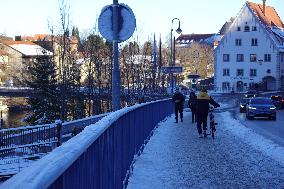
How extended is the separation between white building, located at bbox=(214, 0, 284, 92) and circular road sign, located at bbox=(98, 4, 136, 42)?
88.4 meters

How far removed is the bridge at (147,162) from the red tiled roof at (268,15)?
86.3 meters

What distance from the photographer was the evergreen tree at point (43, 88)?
55141 millimetres

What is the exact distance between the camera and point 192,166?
11.7 meters

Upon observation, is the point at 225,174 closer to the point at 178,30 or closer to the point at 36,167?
the point at 36,167

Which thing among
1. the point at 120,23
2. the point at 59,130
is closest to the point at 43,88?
the point at 59,130

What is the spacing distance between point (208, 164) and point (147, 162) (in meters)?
1.30

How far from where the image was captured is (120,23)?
9.93 meters

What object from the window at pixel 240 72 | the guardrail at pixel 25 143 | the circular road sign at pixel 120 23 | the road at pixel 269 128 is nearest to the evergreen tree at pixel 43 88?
the road at pixel 269 128

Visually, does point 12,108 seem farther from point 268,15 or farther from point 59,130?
point 59,130

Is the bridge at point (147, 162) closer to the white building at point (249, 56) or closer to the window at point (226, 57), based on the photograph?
the white building at point (249, 56)

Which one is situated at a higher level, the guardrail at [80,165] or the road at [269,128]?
the guardrail at [80,165]

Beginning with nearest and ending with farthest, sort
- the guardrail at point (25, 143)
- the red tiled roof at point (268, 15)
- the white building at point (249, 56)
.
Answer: the guardrail at point (25, 143), the white building at point (249, 56), the red tiled roof at point (268, 15)

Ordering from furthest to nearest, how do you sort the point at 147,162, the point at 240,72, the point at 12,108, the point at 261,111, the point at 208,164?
the point at 240,72, the point at 12,108, the point at 261,111, the point at 147,162, the point at 208,164

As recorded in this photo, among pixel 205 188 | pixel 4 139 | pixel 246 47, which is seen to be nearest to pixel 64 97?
pixel 4 139
